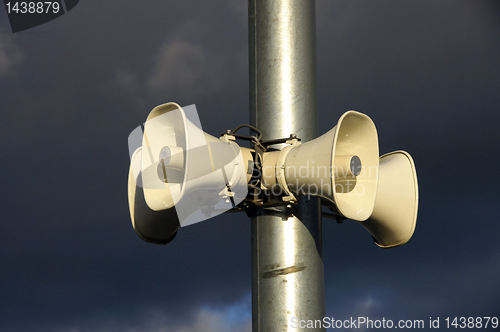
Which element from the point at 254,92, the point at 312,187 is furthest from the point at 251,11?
the point at 312,187

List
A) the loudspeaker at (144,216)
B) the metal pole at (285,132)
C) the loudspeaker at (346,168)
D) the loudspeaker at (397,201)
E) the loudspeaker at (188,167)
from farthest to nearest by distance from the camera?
the loudspeaker at (144,216) < the loudspeaker at (397,201) < the metal pole at (285,132) < the loudspeaker at (346,168) < the loudspeaker at (188,167)

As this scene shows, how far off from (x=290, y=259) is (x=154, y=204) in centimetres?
102

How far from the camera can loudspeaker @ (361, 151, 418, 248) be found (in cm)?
477

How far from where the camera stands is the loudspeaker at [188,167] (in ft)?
13.7

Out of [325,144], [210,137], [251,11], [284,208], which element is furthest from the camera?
[251,11]

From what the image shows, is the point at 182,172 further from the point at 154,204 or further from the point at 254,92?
the point at 254,92

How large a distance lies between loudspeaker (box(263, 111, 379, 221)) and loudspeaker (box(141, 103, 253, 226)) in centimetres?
24

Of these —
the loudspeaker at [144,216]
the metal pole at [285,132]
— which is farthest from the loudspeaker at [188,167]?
the metal pole at [285,132]

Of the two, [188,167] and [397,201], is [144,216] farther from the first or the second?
[397,201]

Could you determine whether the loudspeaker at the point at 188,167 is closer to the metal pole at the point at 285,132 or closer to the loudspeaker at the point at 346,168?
the loudspeaker at the point at 346,168

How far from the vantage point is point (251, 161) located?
4.61m

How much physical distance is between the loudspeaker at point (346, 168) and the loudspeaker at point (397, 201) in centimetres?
33

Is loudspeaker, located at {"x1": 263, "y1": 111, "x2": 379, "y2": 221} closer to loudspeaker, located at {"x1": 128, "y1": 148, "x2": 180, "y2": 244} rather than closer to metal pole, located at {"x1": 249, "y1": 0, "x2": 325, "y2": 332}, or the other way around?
metal pole, located at {"x1": 249, "y1": 0, "x2": 325, "y2": 332}

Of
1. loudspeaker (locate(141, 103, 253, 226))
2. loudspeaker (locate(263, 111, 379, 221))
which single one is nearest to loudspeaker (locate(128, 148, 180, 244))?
loudspeaker (locate(141, 103, 253, 226))
